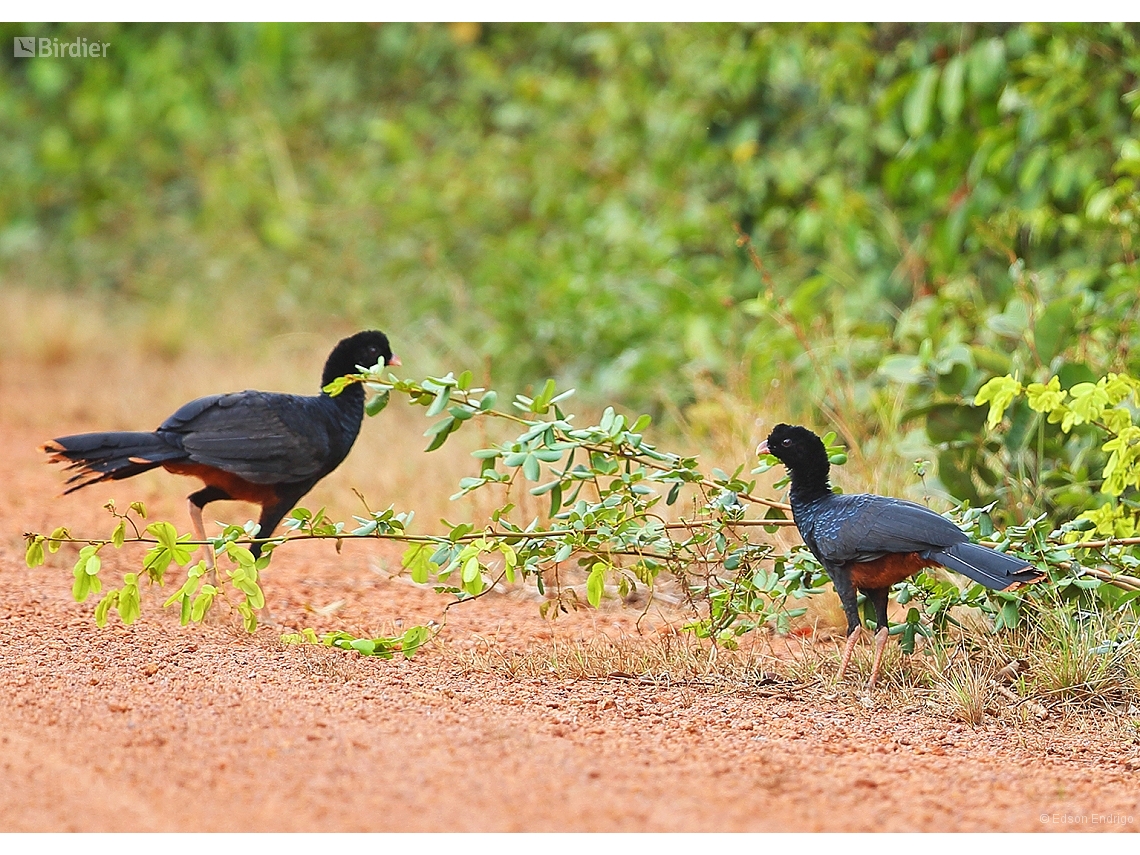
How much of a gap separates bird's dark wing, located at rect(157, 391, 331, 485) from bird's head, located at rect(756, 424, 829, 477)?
1584 millimetres

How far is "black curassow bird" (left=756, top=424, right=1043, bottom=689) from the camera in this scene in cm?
341

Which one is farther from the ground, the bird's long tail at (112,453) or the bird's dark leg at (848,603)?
the bird's long tail at (112,453)

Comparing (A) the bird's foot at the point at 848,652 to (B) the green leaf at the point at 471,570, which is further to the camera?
(A) the bird's foot at the point at 848,652

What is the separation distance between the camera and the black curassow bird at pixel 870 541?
3.41 m

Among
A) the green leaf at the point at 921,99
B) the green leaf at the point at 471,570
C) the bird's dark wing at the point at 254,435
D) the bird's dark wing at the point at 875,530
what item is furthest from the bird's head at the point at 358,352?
the green leaf at the point at 921,99

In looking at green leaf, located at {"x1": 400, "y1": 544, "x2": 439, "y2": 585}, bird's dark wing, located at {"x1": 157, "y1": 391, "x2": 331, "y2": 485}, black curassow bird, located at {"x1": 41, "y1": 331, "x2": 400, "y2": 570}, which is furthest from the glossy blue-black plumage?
bird's dark wing, located at {"x1": 157, "y1": 391, "x2": 331, "y2": 485}

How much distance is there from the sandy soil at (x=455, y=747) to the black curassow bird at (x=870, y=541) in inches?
13.0

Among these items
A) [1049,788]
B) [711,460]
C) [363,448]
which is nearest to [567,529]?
[1049,788]

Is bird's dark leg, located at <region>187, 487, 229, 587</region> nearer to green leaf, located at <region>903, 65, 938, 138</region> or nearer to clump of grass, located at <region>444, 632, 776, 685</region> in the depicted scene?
clump of grass, located at <region>444, 632, 776, 685</region>

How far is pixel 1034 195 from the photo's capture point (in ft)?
22.1

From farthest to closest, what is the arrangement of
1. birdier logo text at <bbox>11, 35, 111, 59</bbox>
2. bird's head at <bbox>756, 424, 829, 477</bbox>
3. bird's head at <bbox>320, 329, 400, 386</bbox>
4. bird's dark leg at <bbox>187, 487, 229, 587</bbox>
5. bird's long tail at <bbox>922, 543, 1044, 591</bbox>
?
birdier logo text at <bbox>11, 35, 111, 59</bbox>, bird's head at <bbox>320, 329, 400, 386</bbox>, bird's dark leg at <bbox>187, 487, 229, 587</bbox>, bird's head at <bbox>756, 424, 829, 477</bbox>, bird's long tail at <bbox>922, 543, 1044, 591</bbox>

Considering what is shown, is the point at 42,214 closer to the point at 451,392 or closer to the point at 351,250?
the point at 351,250

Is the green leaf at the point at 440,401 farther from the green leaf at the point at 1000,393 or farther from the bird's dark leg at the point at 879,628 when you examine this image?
the green leaf at the point at 1000,393
